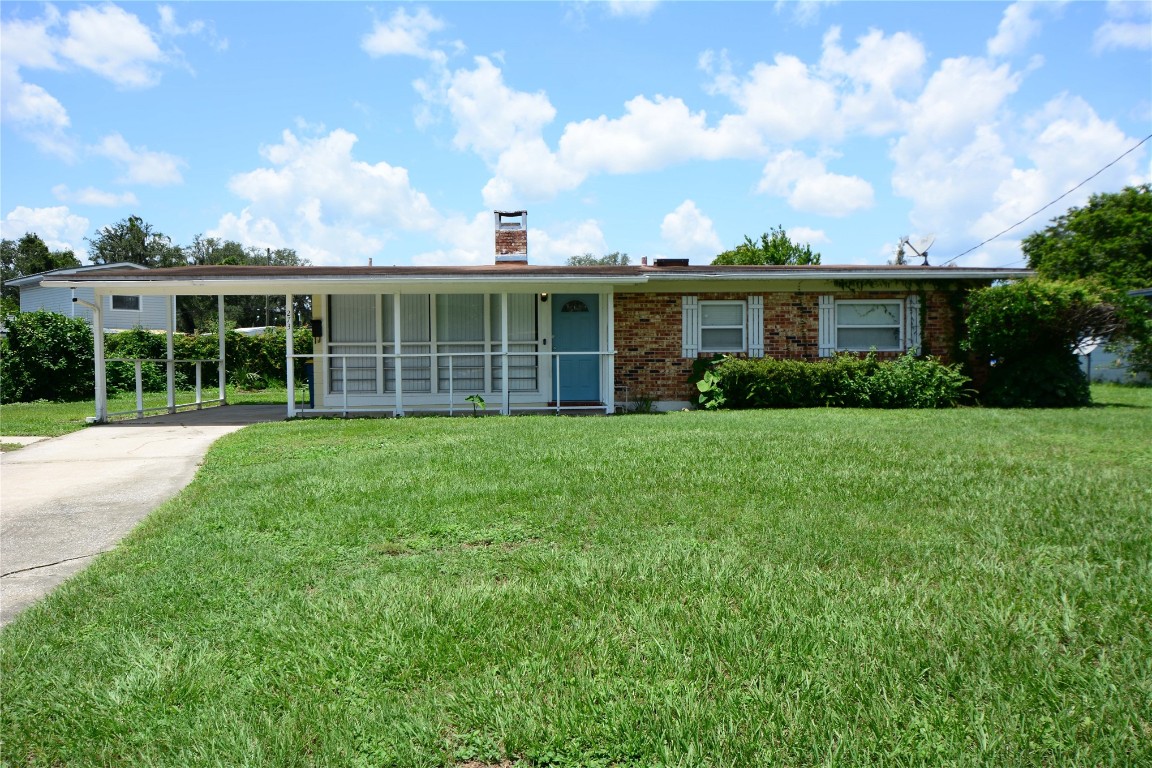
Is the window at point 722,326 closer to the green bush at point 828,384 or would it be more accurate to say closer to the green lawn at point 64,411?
the green bush at point 828,384

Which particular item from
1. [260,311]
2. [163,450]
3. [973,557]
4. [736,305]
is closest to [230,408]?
[163,450]

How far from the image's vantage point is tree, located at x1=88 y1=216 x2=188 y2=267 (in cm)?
4938

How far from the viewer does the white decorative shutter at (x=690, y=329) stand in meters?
15.0

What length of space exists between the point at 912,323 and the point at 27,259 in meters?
54.2

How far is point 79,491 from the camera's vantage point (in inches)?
274

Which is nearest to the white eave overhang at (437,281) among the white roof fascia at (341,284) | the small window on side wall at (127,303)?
the white roof fascia at (341,284)

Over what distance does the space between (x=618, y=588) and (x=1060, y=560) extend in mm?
2442

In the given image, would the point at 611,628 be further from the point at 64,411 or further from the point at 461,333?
the point at 64,411

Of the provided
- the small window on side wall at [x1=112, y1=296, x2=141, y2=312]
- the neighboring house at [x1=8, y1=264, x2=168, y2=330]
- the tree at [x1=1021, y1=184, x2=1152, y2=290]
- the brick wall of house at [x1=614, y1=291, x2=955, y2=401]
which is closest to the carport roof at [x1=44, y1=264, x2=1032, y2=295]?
the brick wall of house at [x1=614, y1=291, x2=955, y2=401]

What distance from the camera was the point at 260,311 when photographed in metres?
51.3

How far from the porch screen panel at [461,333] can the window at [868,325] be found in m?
7.44

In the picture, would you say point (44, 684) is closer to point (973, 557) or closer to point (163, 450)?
point (973, 557)

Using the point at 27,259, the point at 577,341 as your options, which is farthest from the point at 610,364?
the point at 27,259

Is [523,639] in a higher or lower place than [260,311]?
lower
